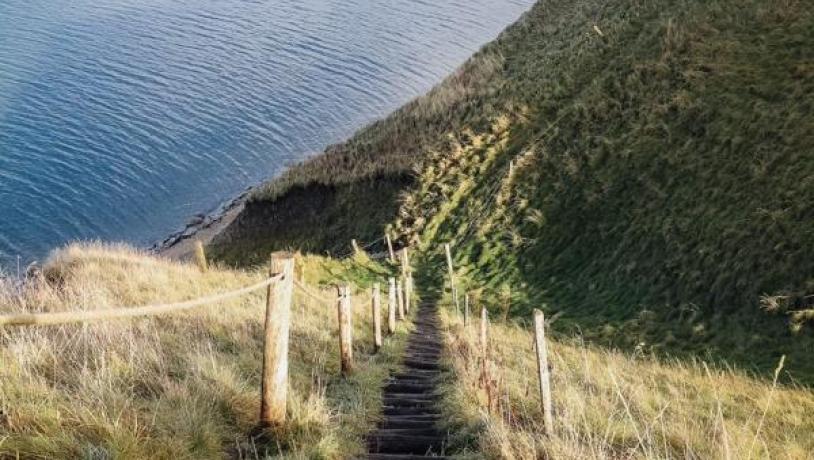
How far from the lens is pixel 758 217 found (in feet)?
48.8

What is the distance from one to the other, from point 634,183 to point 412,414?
14.2 m

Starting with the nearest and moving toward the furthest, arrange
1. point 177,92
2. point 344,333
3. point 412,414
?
1. point 412,414
2. point 344,333
3. point 177,92

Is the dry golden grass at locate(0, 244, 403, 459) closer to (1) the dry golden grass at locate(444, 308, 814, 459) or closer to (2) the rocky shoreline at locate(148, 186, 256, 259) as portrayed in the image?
(1) the dry golden grass at locate(444, 308, 814, 459)

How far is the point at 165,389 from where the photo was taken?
5336 mm

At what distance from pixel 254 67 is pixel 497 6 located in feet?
105

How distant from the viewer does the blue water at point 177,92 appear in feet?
125

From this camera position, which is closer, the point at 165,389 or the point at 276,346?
the point at 165,389

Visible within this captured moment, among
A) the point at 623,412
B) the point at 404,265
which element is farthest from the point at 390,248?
the point at 623,412

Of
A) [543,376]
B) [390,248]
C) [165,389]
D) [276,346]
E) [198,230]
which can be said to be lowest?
[543,376]

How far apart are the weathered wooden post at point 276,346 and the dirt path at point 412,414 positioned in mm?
891

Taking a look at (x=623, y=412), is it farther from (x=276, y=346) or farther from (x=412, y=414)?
(x=276, y=346)

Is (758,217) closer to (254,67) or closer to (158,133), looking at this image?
(158,133)

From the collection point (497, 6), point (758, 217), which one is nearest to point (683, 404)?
point (758, 217)

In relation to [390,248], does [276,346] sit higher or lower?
lower
